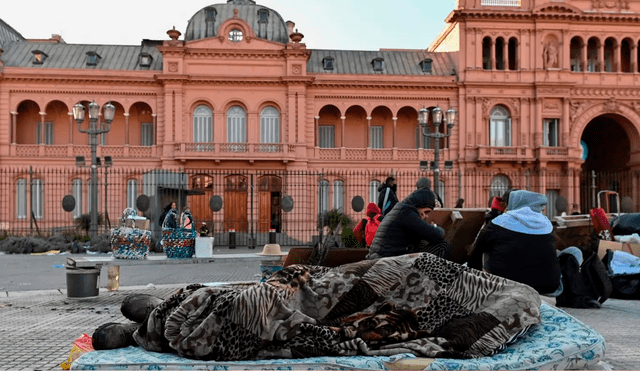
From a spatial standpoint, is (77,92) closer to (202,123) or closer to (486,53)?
(202,123)

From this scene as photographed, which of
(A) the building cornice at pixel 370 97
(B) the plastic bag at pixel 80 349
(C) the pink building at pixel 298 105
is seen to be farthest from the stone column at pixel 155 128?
(B) the plastic bag at pixel 80 349

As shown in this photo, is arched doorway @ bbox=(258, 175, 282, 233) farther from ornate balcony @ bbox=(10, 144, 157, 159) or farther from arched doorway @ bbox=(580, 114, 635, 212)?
arched doorway @ bbox=(580, 114, 635, 212)

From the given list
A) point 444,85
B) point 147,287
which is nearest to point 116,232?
point 147,287

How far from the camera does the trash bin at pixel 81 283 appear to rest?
27.8 feet

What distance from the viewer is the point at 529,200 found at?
19.3ft

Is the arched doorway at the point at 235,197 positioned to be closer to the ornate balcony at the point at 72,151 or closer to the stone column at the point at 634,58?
the ornate balcony at the point at 72,151

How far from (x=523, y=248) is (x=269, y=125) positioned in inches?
1065

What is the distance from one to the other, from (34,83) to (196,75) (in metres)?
8.33

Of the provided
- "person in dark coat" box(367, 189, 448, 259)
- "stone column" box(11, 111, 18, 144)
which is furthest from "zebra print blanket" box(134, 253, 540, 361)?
"stone column" box(11, 111, 18, 144)

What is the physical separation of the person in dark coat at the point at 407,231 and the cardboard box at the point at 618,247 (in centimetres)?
355

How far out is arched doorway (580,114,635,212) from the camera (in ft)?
109

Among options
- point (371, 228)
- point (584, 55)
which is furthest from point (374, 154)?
point (371, 228)

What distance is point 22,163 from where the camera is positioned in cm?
3092

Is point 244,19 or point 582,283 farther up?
point 244,19
